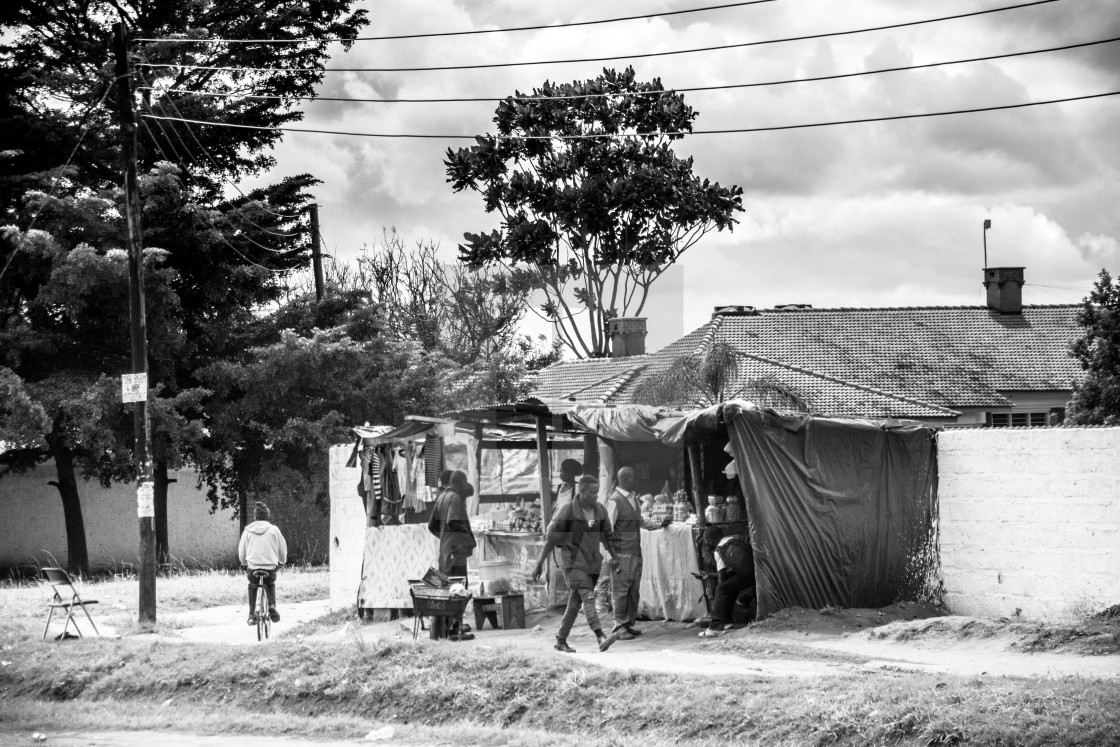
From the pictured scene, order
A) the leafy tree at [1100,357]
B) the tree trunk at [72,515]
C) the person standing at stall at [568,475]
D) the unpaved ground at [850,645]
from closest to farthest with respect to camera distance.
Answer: the unpaved ground at [850,645] → the person standing at stall at [568,475] → the leafy tree at [1100,357] → the tree trunk at [72,515]

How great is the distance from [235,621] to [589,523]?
7754 millimetres

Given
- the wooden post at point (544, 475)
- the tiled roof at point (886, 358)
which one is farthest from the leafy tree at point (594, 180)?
the wooden post at point (544, 475)

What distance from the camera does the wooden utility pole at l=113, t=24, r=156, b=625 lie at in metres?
17.7

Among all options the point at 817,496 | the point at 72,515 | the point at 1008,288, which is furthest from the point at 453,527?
the point at 1008,288

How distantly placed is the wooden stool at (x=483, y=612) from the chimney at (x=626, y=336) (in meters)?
30.2

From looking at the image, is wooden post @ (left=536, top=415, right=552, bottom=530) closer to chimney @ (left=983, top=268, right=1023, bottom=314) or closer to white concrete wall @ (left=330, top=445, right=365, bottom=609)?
white concrete wall @ (left=330, top=445, right=365, bottom=609)

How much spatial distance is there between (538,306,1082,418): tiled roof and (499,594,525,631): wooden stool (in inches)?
812

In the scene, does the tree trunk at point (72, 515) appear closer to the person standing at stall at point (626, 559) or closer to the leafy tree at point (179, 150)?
the leafy tree at point (179, 150)

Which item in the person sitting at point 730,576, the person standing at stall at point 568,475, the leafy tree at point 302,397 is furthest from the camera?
the leafy tree at point 302,397

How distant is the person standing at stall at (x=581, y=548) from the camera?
1385cm

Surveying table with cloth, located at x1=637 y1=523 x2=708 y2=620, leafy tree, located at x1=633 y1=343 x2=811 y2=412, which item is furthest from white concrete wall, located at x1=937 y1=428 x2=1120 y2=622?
leafy tree, located at x1=633 y1=343 x2=811 y2=412

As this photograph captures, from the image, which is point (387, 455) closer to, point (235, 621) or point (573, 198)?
point (235, 621)

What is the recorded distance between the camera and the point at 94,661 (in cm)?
1469

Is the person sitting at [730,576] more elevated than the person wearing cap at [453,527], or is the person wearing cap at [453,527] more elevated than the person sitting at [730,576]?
the person wearing cap at [453,527]
